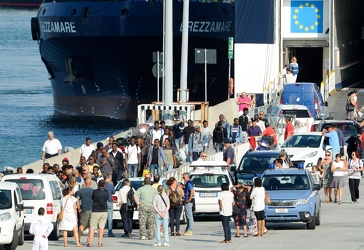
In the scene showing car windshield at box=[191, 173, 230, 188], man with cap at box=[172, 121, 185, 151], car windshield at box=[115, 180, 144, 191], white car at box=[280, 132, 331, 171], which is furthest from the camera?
man with cap at box=[172, 121, 185, 151]

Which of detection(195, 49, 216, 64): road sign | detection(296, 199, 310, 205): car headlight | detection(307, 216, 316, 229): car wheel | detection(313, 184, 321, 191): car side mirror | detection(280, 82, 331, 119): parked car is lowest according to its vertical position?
detection(307, 216, 316, 229): car wheel

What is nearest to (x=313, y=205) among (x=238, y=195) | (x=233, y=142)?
(x=238, y=195)

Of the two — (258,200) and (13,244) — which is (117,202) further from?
(13,244)

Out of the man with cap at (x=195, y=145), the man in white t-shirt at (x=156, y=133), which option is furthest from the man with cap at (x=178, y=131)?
the man with cap at (x=195, y=145)

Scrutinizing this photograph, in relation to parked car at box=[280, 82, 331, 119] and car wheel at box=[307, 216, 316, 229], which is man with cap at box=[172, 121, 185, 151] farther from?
parked car at box=[280, 82, 331, 119]

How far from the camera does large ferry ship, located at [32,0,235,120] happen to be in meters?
66.1

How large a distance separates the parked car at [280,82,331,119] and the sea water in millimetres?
7665

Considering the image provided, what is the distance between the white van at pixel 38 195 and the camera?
2206 cm

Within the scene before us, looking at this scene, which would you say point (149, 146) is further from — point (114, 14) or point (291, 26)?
point (114, 14)

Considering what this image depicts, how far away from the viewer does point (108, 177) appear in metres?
23.6

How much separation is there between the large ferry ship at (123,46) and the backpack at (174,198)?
42.9m

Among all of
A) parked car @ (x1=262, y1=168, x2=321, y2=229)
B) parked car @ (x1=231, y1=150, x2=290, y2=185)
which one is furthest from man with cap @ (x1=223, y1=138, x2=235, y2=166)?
parked car @ (x1=262, y1=168, x2=321, y2=229)

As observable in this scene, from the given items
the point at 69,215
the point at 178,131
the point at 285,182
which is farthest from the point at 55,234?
the point at 178,131

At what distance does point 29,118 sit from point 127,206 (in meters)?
53.6
